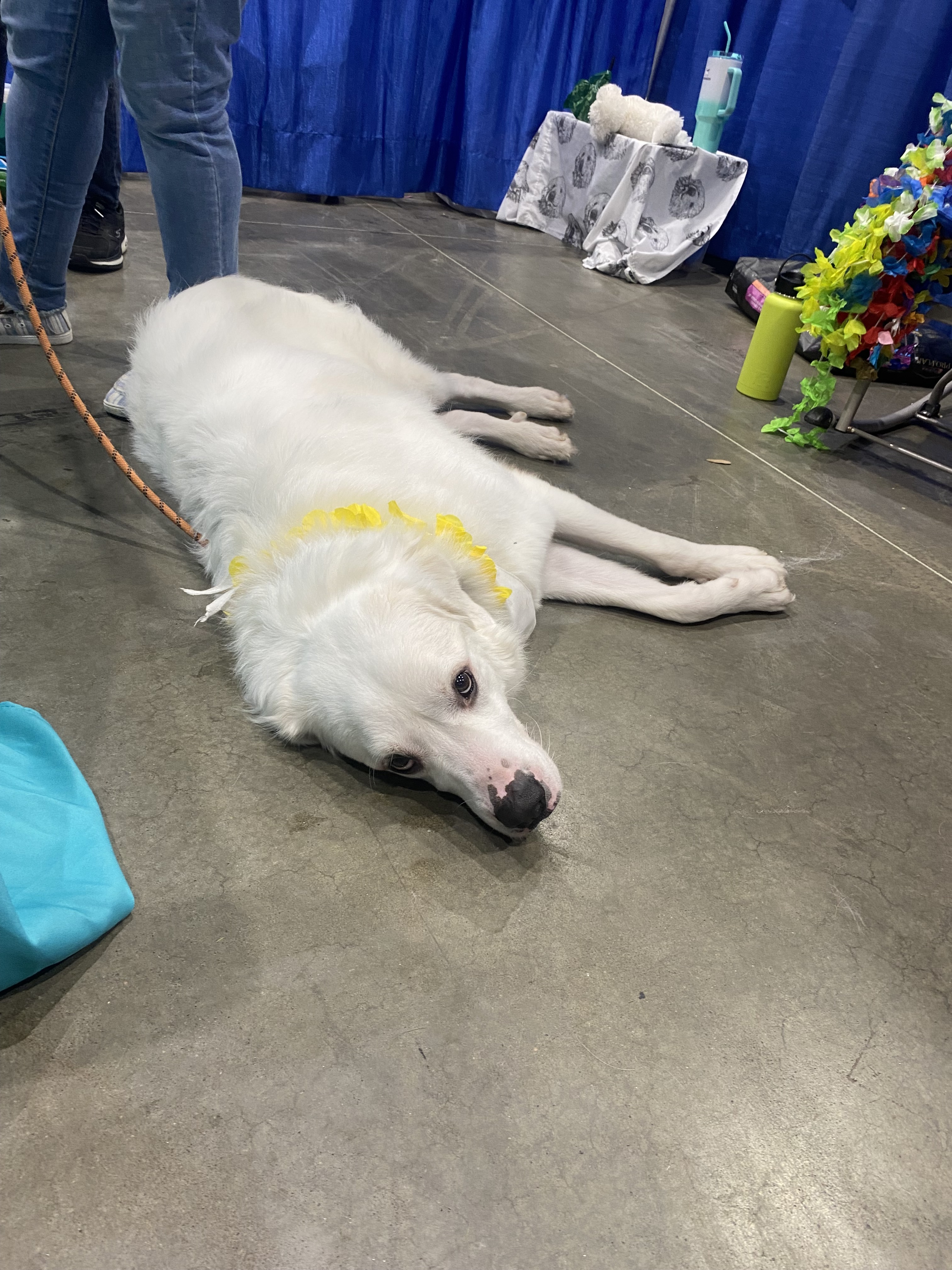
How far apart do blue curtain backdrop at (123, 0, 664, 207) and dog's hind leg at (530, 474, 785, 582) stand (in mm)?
4607

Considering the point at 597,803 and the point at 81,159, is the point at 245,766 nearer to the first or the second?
the point at 597,803

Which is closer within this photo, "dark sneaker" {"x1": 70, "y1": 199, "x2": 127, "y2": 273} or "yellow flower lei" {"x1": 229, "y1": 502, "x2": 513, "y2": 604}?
"yellow flower lei" {"x1": 229, "y1": 502, "x2": 513, "y2": 604}

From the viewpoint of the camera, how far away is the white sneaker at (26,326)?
290 cm

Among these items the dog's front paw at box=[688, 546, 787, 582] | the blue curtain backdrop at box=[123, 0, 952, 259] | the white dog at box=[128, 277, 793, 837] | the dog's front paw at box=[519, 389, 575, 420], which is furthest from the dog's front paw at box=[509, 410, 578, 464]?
the blue curtain backdrop at box=[123, 0, 952, 259]

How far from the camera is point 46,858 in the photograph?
128cm

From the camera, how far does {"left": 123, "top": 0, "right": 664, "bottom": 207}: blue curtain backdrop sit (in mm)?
5414

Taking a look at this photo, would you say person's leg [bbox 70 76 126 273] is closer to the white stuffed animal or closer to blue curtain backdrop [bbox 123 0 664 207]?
blue curtain backdrop [bbox 123 0 664 207]

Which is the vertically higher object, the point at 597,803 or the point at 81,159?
the point at 81,159

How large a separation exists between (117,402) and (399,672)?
1.79m

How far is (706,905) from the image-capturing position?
4.63 ft

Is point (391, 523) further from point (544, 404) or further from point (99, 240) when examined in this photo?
point (99, 240)

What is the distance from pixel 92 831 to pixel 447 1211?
766 millimetres

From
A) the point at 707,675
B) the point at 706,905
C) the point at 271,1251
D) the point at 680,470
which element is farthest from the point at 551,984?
the point at 680,470

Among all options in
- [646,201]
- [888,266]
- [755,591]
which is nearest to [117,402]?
[755,591]
